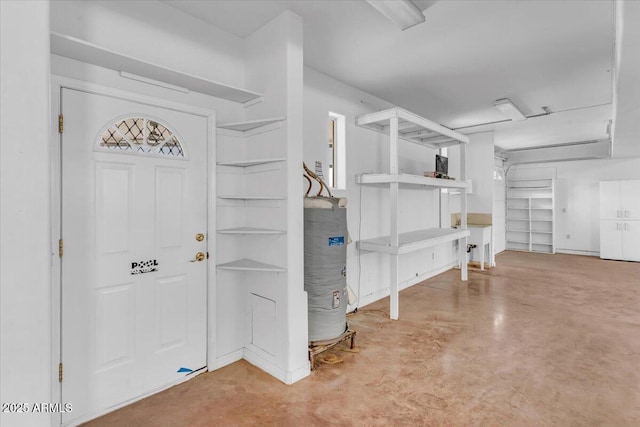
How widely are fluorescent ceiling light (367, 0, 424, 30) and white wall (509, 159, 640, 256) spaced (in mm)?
8681

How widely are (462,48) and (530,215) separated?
771 cm

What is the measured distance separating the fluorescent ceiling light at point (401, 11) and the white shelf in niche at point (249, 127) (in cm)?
107

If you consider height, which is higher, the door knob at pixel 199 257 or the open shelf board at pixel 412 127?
the open shelf board at pixel 412 127

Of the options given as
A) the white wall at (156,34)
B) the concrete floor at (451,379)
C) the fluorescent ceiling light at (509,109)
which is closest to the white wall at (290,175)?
the concrete floor at (451,379)

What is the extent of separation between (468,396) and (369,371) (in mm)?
754

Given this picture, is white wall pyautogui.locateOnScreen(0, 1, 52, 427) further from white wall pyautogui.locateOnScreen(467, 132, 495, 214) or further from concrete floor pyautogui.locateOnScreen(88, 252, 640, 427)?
white wall pyautogui.locateOnScreen(467, 132, 495, 214)

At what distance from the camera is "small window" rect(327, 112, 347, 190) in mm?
3988

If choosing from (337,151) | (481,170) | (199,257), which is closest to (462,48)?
(337,151)

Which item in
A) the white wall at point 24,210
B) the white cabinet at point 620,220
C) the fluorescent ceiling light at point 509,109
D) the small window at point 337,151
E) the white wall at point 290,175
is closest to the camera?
the white wall at point 24,210

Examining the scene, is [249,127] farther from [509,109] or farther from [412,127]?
[509,109]

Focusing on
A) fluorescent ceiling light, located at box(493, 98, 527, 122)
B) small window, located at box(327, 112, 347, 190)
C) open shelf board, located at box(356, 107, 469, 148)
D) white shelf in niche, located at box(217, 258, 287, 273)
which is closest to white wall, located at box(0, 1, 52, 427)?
white shelf in niche, located at box(217, 258, 287, 273)

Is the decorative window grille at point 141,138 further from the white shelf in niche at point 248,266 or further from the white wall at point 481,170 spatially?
the white wall at point 481,170

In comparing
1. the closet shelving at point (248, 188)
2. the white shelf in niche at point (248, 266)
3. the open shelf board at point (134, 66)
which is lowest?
the white shelf in niche at point (248, 266)

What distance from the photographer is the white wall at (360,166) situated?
361 cm
